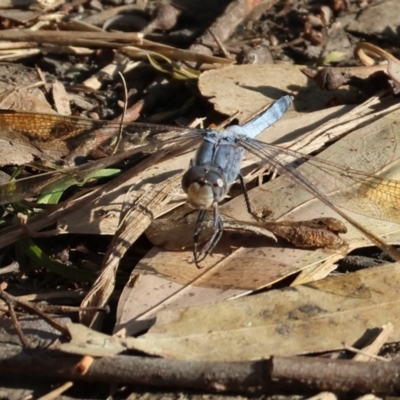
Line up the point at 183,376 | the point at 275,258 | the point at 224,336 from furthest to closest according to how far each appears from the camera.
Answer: the point at 275,258 → the point at 224,336 → the point at 183,376

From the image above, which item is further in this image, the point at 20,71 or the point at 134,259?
the point at 20,71

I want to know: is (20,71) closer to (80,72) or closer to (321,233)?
(80,72)

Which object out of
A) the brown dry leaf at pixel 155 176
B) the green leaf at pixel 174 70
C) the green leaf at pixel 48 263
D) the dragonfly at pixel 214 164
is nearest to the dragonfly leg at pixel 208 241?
the dragonfly at pixel 214 164

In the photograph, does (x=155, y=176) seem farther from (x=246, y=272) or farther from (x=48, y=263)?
(x=246, y=272)

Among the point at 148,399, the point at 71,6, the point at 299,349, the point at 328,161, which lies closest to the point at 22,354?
the point at 148,399

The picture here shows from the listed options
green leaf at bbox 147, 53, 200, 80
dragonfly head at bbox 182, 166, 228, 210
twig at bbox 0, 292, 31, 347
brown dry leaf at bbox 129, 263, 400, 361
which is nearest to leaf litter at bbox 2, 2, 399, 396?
brown dry leaf at bbox 129, 263, 400, 361

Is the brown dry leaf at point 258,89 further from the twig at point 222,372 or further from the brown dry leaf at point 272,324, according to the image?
the twig at point 222,372
